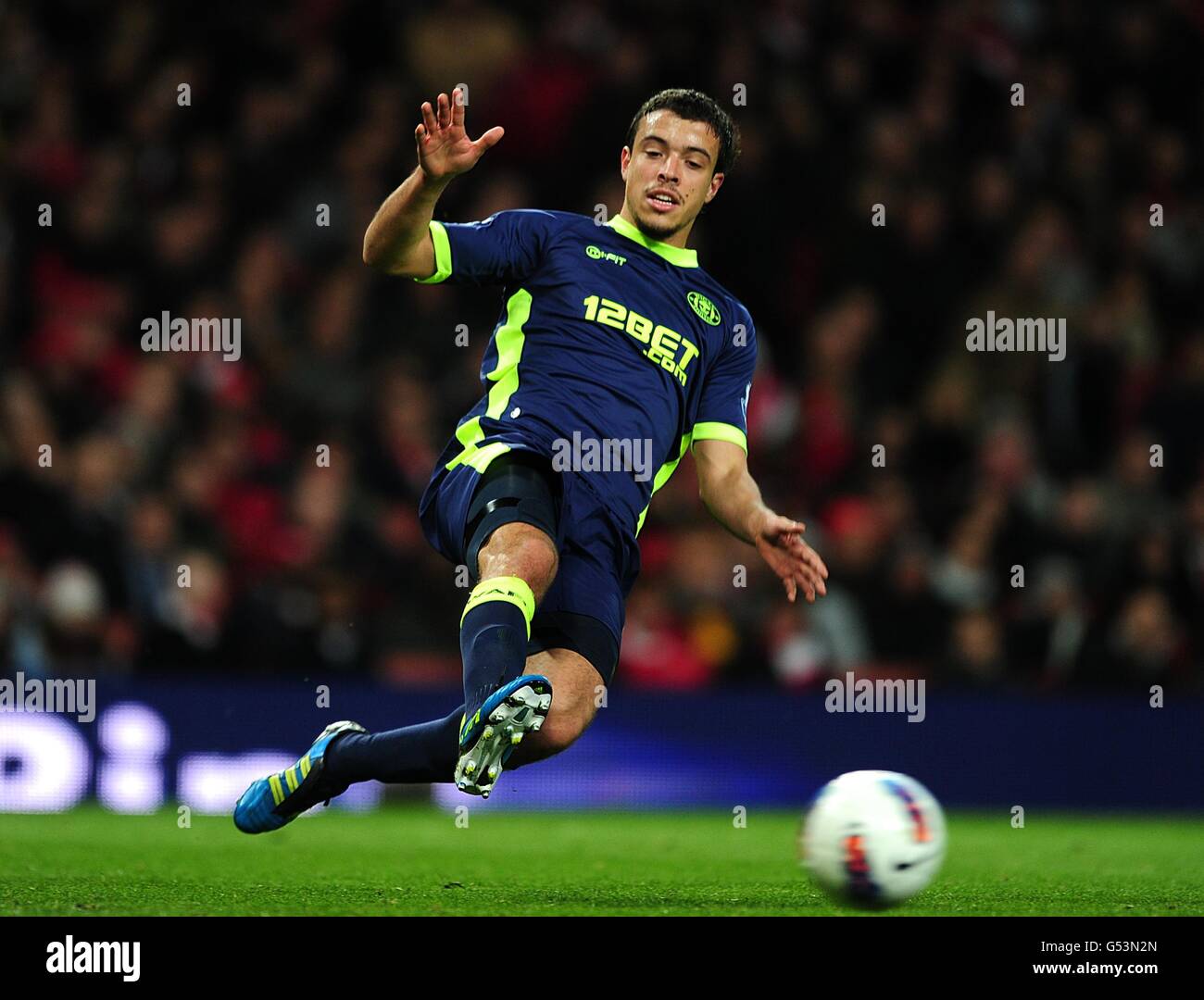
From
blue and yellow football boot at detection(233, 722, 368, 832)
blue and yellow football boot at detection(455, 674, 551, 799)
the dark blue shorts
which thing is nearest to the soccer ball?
the dark blue shorts

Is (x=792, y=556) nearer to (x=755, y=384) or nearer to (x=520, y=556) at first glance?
(x=520, y=556)

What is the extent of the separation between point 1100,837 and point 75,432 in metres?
6.23

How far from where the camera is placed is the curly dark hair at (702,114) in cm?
627

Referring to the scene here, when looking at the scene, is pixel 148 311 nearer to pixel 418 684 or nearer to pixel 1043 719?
pixel 418 684

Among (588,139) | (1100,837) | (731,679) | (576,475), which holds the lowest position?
(1100,837)

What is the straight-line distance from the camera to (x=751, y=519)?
19.9 feet

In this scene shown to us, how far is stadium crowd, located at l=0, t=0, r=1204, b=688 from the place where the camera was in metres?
11.0

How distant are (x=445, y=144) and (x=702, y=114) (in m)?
1.25

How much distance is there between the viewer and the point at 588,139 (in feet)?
42.9

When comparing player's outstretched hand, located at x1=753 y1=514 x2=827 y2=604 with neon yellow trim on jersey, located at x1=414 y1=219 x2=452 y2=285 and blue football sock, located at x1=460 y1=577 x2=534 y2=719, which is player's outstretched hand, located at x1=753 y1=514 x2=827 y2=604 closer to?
blue football sock, located at x1=460 y1=577 x2=534 y2=719

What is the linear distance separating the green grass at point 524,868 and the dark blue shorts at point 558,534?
826 millimetres

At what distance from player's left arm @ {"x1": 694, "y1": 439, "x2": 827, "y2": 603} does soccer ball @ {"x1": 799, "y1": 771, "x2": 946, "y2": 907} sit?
0.62 meters

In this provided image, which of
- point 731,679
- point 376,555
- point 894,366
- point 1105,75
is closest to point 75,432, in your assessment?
point 376,555
